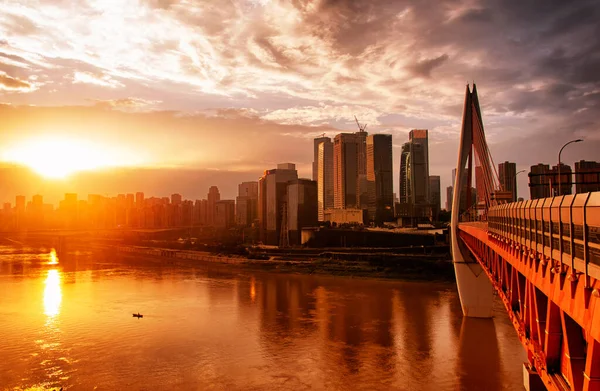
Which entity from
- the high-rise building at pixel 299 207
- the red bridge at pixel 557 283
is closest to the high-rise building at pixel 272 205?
the high-rise building at pixel 299 207

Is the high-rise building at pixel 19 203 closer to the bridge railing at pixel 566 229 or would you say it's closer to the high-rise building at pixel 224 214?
the high-rise building at pixel 224 214

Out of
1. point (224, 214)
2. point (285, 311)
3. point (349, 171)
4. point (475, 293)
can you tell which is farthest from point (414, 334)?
point (224, 214)

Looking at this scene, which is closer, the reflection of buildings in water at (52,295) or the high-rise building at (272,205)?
the reflection of buildings in water at (52,295)

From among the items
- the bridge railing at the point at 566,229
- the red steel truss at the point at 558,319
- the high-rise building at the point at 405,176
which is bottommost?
the red steel truss at the point at 558,319

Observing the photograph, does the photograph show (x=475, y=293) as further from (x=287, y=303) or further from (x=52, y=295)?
(x=52, y=295)

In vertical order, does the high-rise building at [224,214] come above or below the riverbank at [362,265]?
above

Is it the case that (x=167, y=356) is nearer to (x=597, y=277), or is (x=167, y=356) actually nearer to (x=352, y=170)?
(x=597, y=277)
